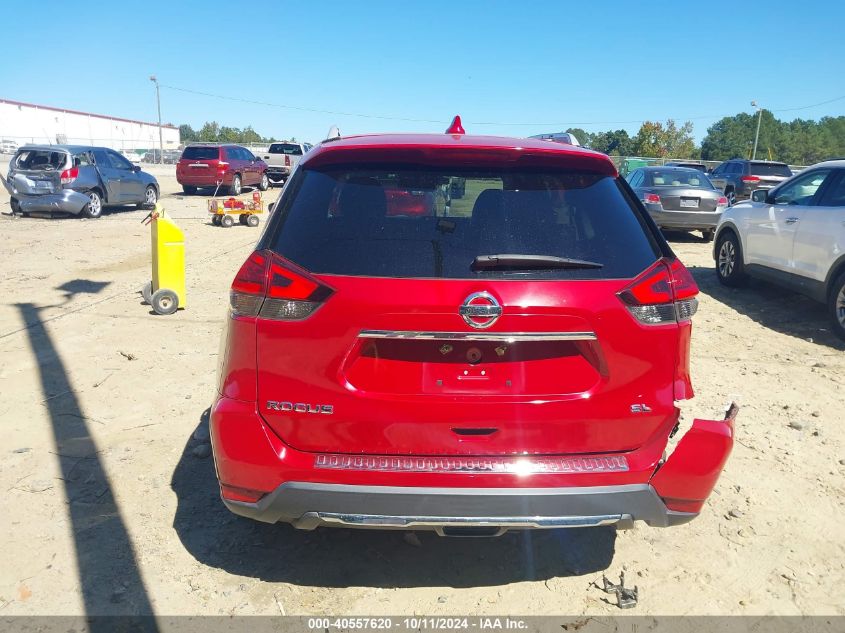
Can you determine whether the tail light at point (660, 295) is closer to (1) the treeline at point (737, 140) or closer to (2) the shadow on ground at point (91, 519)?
(2) the shadow on ground at point (91, 519)

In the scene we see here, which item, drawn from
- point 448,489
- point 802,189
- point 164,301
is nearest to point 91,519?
point 448,489

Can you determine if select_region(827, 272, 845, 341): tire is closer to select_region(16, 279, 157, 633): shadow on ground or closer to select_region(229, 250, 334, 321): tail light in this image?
select_region(229, 250, 334, 321): tail light

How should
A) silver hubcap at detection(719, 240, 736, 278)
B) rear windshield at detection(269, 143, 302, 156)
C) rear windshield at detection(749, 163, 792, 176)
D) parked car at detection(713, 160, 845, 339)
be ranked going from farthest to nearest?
rear windshield at detection(269, 143, 302, 156) < rear windshield at detection(749, 163, 792, 176) < silver hubcap at detection(719, 240, 736, 278) < parked car at detection(713, 160, 845, 339)

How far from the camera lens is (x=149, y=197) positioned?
62.8 feet

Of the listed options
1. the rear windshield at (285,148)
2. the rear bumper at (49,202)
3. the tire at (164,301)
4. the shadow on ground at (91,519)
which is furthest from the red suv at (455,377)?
the rear windshield at (285,148)

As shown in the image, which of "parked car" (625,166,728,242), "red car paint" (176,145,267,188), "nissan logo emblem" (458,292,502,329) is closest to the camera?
"nissan logo emblem" (458,292,502,329)

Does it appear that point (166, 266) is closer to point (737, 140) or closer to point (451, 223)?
point (451, 223)

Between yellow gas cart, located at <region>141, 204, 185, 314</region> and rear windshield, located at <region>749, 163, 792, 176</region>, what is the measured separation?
802 inches

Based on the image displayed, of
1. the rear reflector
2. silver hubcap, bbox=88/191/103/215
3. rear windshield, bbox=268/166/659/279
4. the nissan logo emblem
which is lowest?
silver hubcap, bbox=88/191/103/215

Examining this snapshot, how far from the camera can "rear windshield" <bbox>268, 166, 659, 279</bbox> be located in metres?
2.47

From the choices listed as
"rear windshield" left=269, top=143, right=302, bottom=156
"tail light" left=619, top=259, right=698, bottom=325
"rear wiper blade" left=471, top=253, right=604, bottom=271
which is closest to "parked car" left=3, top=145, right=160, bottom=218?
"rear windshield" left=269, top=143, right=302, bottom=156

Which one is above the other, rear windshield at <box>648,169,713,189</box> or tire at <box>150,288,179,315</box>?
rear windshield at <box>648,169,713,189</box>

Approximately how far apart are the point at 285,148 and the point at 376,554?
30.4 metres

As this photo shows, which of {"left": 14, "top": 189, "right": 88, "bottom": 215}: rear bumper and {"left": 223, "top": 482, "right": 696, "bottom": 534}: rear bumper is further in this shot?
{"left": 14, "top": 189, "right": 88, "bottom": 215}: rear bumper
